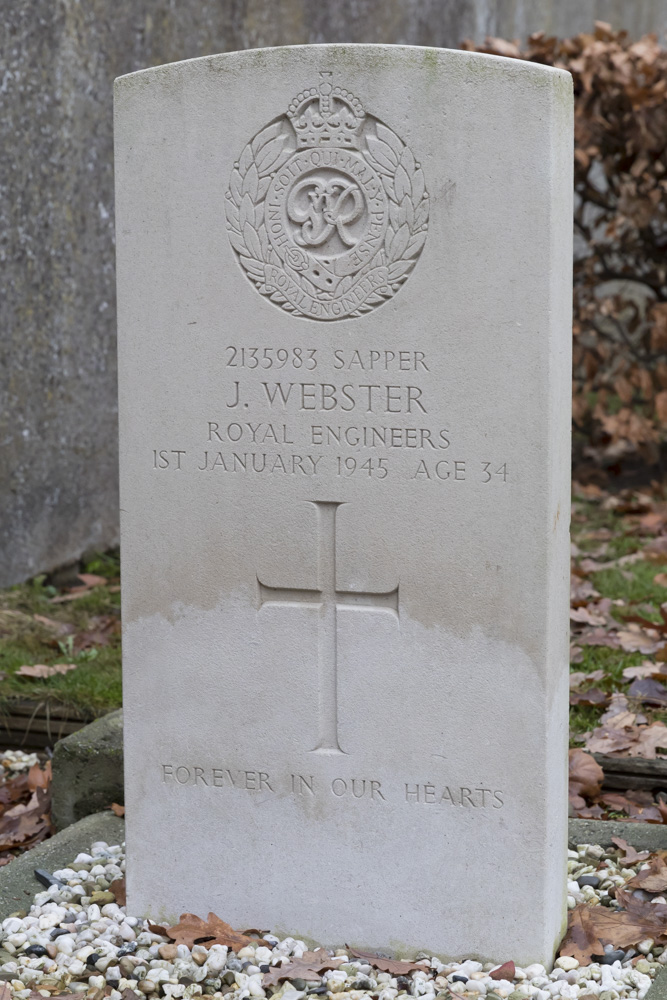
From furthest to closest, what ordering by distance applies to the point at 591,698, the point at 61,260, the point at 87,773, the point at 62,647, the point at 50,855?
the point at 61,260
the point at 62,647
the point at 591,698
the point at 87,773
the point at 50,855

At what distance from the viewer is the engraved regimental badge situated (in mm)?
2621

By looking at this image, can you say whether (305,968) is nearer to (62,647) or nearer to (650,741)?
(650,741)

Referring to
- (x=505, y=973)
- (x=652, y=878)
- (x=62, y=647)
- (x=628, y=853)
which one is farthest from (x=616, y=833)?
(x=62, y=647)

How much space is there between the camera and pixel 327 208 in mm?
2676

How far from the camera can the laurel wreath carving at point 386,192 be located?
2604 mm

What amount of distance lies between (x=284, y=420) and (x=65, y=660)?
83.6 inches

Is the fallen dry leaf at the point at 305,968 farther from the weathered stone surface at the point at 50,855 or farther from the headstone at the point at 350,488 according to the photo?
the weathered stone surface at the point at 50,855

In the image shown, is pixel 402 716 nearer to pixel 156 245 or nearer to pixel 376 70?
pixel 156 245

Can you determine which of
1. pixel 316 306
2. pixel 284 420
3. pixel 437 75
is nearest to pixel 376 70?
pixel 437 75

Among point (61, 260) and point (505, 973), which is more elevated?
point (61, 260)

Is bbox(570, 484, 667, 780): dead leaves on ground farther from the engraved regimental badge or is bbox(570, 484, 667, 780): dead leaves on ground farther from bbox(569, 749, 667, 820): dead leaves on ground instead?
the engraved regimental badge

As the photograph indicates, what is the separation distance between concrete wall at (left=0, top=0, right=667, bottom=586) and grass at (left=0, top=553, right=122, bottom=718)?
16 cm

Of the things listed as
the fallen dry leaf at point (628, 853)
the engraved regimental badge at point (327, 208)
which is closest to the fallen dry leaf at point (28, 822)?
the fallen dry leaf at point (628, 853)

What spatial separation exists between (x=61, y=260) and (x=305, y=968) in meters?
3.73
